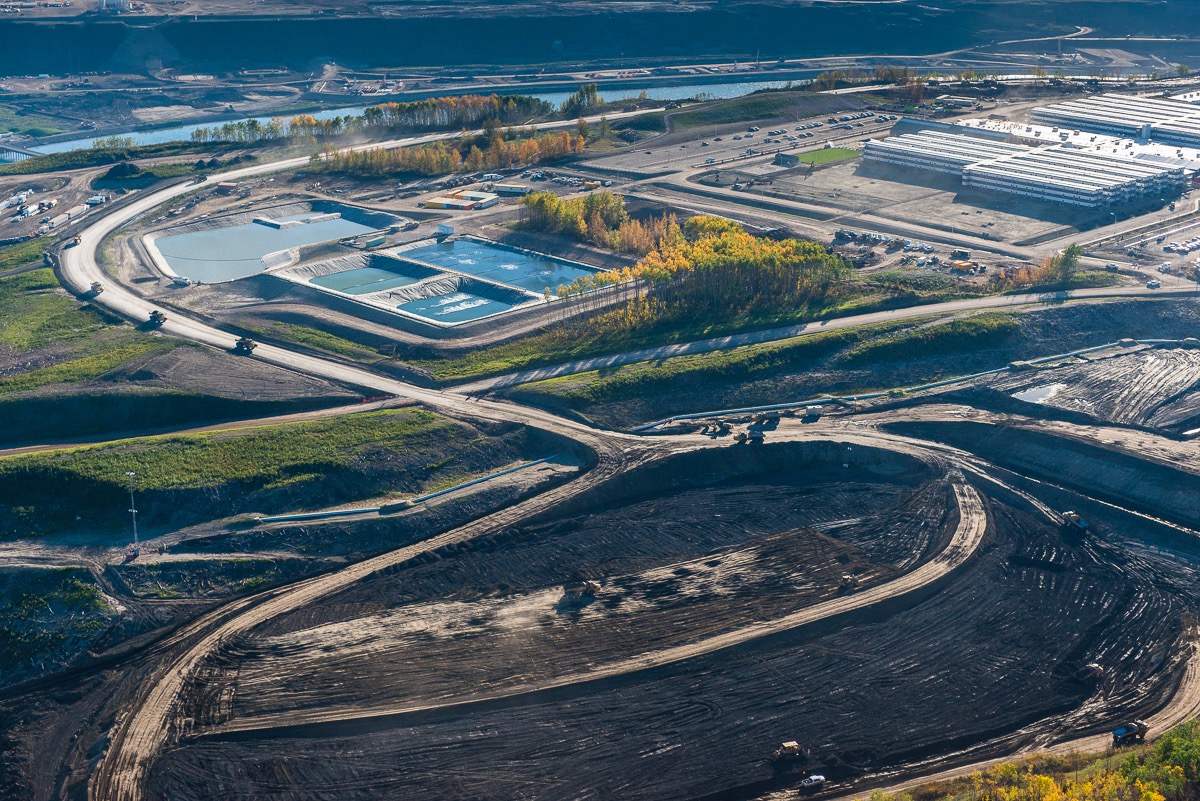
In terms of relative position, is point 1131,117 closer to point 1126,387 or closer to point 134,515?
point 1126,387

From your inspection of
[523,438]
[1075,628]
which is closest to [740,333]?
[523,438]

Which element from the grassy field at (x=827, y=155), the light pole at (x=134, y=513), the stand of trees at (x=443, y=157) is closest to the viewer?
the light pole at (x=134, y=513)

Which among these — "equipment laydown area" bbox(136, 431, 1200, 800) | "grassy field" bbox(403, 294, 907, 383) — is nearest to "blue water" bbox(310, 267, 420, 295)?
"grassy field" bbox(403, 294, 907, 383)

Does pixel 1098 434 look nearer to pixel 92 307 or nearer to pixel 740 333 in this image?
pixel 740 333

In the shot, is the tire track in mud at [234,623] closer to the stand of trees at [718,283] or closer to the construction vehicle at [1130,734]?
the stand of trees at [718,283]

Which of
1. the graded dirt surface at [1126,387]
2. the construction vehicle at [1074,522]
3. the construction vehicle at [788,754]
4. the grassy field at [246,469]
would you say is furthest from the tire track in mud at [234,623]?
the graded dirt surface at [1126,387]

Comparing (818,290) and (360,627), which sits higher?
(818,290)

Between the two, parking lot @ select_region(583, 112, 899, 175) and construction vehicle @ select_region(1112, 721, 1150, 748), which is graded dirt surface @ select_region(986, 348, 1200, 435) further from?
parking lot @ select_region(583, 112, 899, 175)
